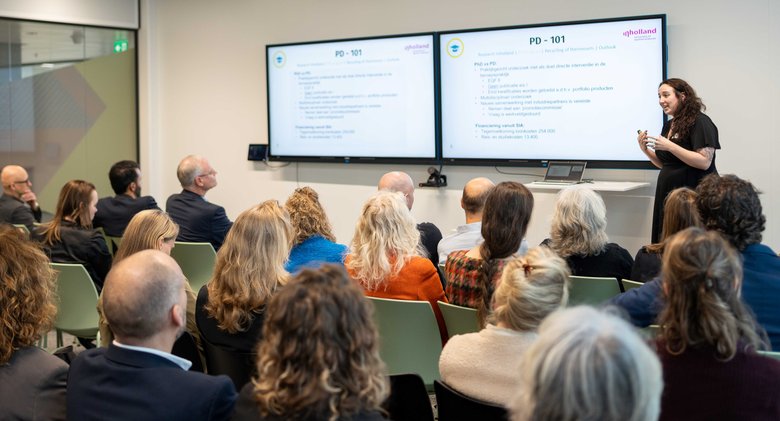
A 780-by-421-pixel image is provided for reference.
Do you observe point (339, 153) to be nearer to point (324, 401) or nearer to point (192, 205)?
point (192, 205)

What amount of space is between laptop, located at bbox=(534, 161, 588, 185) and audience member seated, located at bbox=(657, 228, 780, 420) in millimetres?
4063

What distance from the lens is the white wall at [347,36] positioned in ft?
17.9

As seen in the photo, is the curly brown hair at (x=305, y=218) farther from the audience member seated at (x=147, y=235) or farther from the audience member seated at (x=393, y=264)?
the audience member seated at (x=147, y=235)

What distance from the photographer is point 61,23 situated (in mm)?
7922

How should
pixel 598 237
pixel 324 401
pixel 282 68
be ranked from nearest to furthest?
pixel 324 401 < pixel 598 237 < pixel 282 68

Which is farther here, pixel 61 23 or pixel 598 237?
pixel 61 23

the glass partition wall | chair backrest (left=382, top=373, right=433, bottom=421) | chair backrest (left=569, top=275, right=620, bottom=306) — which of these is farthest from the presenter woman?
the glass partition wall

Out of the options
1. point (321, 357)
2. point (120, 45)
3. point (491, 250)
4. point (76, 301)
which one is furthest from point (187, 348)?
point (120, 45)

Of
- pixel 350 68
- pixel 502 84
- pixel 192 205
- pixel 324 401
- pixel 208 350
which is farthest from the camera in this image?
pixel 350 68

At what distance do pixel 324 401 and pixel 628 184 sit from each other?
4.64m

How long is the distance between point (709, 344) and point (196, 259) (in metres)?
3.60

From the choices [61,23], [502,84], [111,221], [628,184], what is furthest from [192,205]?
[61,23]

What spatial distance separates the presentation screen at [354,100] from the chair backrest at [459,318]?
3786 millimetres

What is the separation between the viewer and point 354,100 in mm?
7176
